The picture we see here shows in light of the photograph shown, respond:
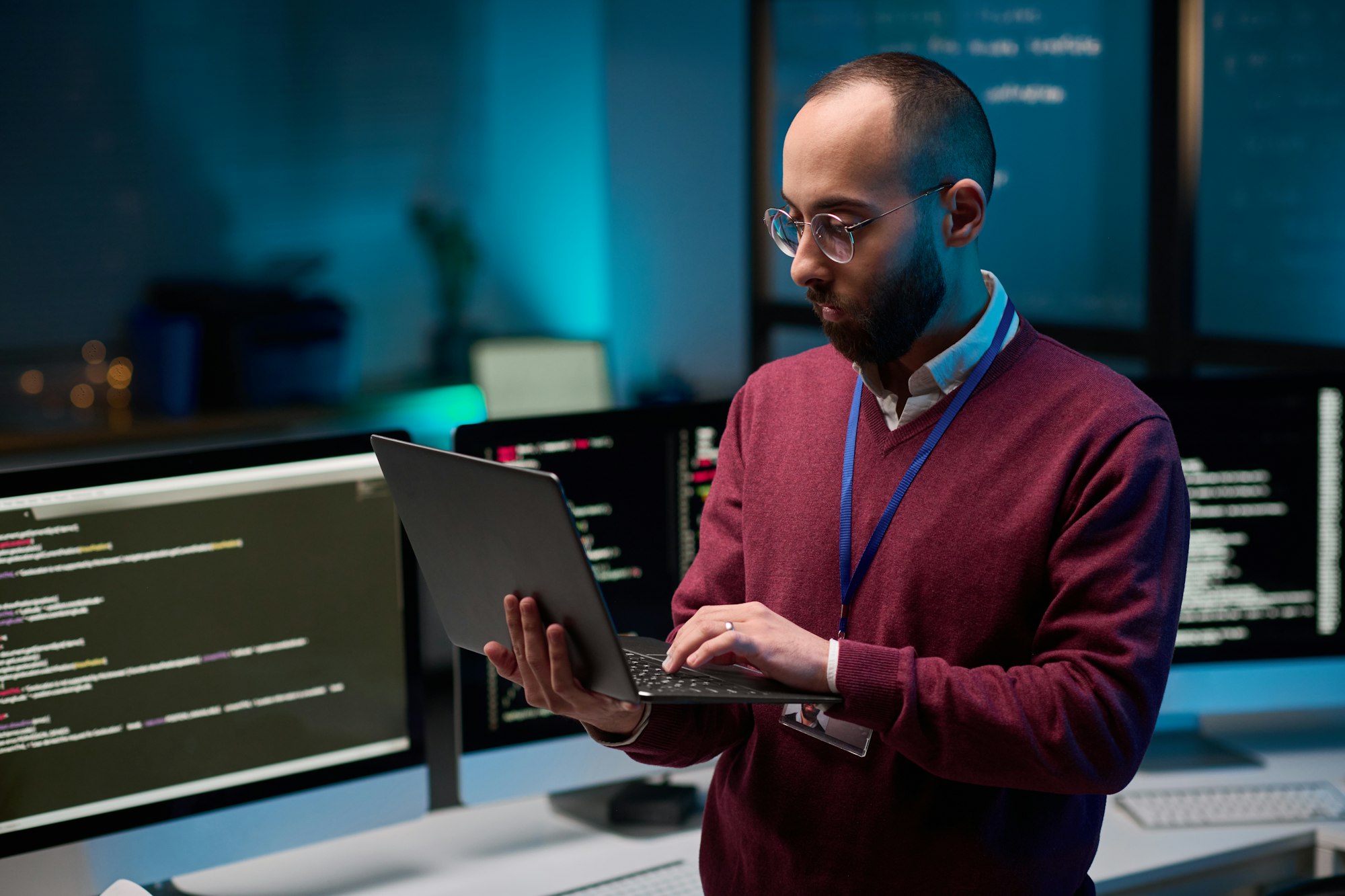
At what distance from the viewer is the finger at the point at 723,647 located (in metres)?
1.03

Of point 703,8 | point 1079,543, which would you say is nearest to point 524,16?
point 703,8

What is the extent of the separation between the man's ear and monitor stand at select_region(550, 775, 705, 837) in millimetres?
829

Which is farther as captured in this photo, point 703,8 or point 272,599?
point 703,8

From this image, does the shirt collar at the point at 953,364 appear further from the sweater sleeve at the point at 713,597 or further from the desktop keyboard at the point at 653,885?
the desktop keyboard at the point at 653,885

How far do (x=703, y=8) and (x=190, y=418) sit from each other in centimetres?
217

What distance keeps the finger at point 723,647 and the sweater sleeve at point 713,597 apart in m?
0.17

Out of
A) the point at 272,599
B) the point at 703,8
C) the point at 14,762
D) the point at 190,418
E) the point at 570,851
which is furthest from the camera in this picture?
the point at 703,8

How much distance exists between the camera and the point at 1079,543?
1063 millimetres

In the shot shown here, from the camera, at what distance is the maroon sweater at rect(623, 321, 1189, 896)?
1038 millimetres

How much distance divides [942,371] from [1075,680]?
0.99 feet

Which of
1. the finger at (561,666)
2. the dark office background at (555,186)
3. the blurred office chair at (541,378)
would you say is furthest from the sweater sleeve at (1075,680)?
the blurred office chair at (541,378)

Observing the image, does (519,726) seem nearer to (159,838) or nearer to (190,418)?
(159,838)

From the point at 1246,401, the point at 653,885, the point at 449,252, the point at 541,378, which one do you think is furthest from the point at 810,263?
the point at 449,252

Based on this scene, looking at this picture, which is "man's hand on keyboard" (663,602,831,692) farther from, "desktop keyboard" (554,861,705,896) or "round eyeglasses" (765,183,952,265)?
"desktop keyboard" (554,861,705,896)
